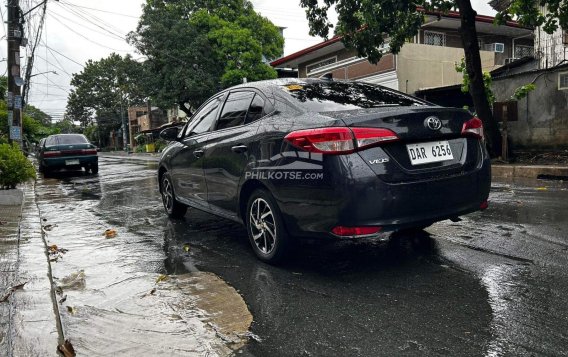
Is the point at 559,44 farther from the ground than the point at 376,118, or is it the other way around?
the point at 559,44

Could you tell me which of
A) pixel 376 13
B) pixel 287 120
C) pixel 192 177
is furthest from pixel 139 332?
pixel 376 13

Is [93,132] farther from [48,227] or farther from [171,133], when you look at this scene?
[171,133]

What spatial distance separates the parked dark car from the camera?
15.7 metres

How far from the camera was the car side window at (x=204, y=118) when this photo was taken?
16.9ft

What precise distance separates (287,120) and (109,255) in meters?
2.27

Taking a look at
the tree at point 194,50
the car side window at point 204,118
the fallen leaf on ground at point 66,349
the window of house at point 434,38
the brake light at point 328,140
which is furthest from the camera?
the tree at point 194,50

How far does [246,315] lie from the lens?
2.96 meters

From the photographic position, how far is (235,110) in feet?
15.2

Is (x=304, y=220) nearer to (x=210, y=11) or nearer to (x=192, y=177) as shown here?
(x=192, y=177)

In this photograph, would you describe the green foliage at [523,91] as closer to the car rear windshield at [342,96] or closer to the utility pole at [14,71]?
the car rear windshield at [342,96]

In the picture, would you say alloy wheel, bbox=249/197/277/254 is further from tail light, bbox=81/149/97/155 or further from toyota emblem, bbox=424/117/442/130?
tail light, bbox=81/149/97/155

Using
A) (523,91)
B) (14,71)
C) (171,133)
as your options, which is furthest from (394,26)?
(14,71)

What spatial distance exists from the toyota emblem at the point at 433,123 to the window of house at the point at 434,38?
2123cm

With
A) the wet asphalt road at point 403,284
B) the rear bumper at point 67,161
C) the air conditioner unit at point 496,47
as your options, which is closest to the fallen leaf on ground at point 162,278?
the wet asphalt road at point 403,284
